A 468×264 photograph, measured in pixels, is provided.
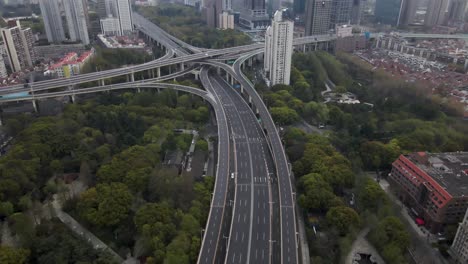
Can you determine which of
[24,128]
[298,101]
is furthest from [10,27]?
[298,101]

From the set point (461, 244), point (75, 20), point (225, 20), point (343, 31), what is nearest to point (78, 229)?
point (461, 244)

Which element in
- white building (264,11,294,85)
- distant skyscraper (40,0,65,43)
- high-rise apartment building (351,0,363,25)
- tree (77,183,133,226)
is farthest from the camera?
high-rise apartment building (351,0,363,25)

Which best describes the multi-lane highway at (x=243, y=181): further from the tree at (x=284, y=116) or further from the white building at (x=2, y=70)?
the white building at (x=2, y=70)

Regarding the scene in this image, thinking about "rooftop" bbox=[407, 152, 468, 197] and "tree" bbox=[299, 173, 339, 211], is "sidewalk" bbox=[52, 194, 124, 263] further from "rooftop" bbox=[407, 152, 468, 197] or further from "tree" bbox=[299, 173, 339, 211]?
"rooftop" bbox=[407, 152, 468, 197]

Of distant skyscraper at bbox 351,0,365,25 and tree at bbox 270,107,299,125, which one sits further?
distant skyscraper at bbox 351,0,365,25

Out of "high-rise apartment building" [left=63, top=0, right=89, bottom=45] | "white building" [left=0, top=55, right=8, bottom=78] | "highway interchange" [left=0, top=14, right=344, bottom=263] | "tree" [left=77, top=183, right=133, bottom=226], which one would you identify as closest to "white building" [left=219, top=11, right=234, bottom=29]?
"highway interchange" [left=0, top=14, right=344, bottom=263]
